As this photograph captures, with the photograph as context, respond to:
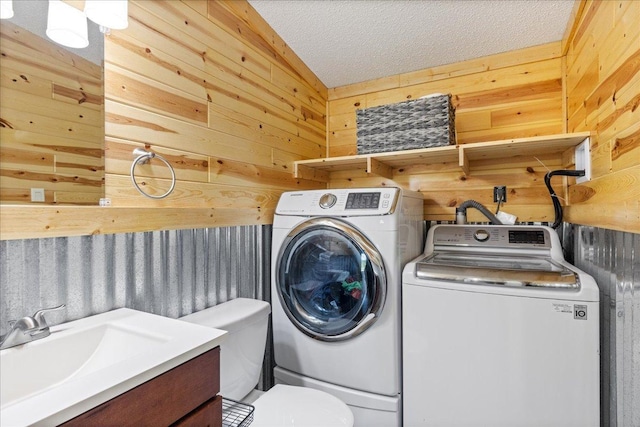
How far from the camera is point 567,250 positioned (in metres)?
1.90

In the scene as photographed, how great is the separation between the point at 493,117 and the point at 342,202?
1259mm

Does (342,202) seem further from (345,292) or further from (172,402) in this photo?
(172,402)

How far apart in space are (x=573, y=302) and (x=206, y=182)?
5.33 feet

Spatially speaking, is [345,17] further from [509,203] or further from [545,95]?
[509,203]

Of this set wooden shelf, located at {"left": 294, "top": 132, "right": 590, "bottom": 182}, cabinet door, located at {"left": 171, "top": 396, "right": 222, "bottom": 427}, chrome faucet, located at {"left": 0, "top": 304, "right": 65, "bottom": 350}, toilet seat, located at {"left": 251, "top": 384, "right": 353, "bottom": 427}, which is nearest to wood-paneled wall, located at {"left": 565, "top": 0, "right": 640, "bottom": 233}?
wooden shelf, located at {"left": 294, "top": 132, "right": 590, "bottom": 182}

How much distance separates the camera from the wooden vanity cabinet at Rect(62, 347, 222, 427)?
2.32 ft

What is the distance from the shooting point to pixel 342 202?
1.74m

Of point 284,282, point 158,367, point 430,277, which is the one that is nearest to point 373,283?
point 430,277

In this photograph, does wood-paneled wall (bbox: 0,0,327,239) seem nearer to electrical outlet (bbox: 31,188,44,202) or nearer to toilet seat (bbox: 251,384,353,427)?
electrical outlet (bbox: 31,188,44,202)

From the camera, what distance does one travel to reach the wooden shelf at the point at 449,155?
68.5 inches

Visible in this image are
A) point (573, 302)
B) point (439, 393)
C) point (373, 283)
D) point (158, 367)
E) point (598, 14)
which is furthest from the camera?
point (373, 283)

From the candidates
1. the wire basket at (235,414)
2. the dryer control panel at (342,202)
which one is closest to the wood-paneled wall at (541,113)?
the dryer control panel at (342,202)

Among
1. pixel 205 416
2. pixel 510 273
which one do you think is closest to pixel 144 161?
pixel 205 416

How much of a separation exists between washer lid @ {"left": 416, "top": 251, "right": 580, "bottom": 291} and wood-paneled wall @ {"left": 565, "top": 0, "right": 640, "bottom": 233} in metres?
0.24
